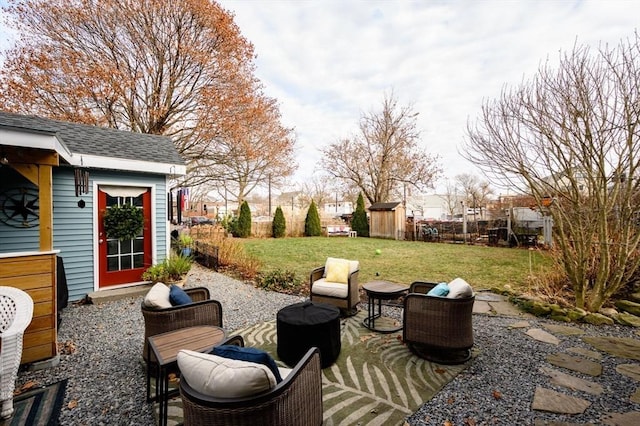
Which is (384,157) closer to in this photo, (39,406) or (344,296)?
(344,296)

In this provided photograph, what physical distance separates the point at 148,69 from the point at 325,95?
6.43 m

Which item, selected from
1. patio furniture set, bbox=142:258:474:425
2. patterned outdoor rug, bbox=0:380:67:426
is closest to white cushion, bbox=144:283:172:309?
patio furniture set, bbox=142:258:474:425

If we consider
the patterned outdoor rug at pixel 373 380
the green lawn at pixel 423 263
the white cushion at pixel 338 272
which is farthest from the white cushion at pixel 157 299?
the green lawn at pixel 423 263

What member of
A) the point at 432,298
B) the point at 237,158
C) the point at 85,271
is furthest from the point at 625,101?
the point at 237,158

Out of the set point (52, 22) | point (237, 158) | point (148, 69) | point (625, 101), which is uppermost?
point (52, 22)

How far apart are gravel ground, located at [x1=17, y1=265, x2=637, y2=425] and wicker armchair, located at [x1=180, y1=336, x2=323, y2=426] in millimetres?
1010

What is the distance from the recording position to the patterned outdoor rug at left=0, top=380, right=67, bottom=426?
7.06ft

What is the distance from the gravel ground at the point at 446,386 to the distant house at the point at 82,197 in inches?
26.0

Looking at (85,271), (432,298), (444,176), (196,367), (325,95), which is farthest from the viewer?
(444,176)

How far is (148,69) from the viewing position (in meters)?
10.3

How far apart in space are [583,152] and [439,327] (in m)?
3.48

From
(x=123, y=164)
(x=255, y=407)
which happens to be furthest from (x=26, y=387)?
(x=123, y=164)

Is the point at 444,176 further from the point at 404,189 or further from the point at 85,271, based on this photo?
the point at 85,271

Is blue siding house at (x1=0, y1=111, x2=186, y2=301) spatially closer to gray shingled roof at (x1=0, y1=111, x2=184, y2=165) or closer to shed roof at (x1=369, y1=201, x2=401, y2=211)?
gray shingled roof at (x1=0, y1=111, x2=184, y2=165)
